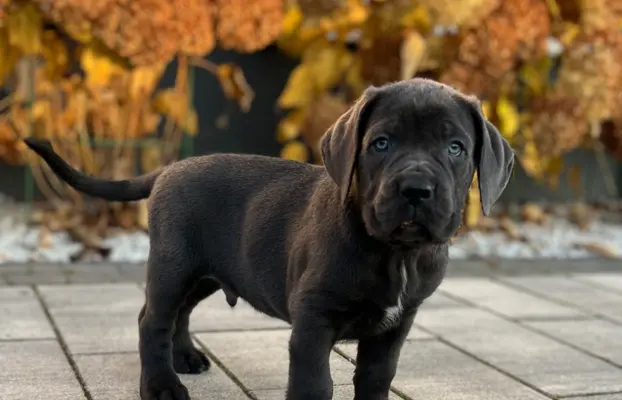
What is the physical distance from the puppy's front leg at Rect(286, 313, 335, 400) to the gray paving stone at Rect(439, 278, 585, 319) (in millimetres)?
2423

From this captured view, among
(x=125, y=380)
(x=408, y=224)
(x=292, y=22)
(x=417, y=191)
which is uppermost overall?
(x=292, y=22)

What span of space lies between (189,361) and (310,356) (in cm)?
101

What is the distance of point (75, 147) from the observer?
6988mm

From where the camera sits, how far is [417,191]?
2791mm

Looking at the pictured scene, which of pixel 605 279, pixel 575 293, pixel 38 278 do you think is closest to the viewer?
pixel 38 278

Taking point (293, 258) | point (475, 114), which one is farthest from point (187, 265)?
point (475, 114)

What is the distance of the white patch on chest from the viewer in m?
3.11

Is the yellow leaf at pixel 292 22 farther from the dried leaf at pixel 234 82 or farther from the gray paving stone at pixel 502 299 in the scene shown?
the gray paving stone at pixel 502 299

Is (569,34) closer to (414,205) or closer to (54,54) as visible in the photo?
(54,54)

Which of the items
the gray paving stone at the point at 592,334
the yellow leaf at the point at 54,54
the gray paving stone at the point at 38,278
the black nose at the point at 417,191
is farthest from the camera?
the yellow leaf at the point at 54,54

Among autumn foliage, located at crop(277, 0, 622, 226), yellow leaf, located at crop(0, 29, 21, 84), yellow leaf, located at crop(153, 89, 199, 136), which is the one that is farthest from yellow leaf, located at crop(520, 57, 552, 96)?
yellow leaf, located at crop(0, 29, 21, 84)

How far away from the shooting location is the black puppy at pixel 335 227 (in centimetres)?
294

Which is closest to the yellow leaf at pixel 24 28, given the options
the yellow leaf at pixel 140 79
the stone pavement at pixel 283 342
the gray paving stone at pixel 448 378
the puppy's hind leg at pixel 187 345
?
the yellow leaf at pixel 140 79

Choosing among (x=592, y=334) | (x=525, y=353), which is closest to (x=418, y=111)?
(x=525, y=353)
